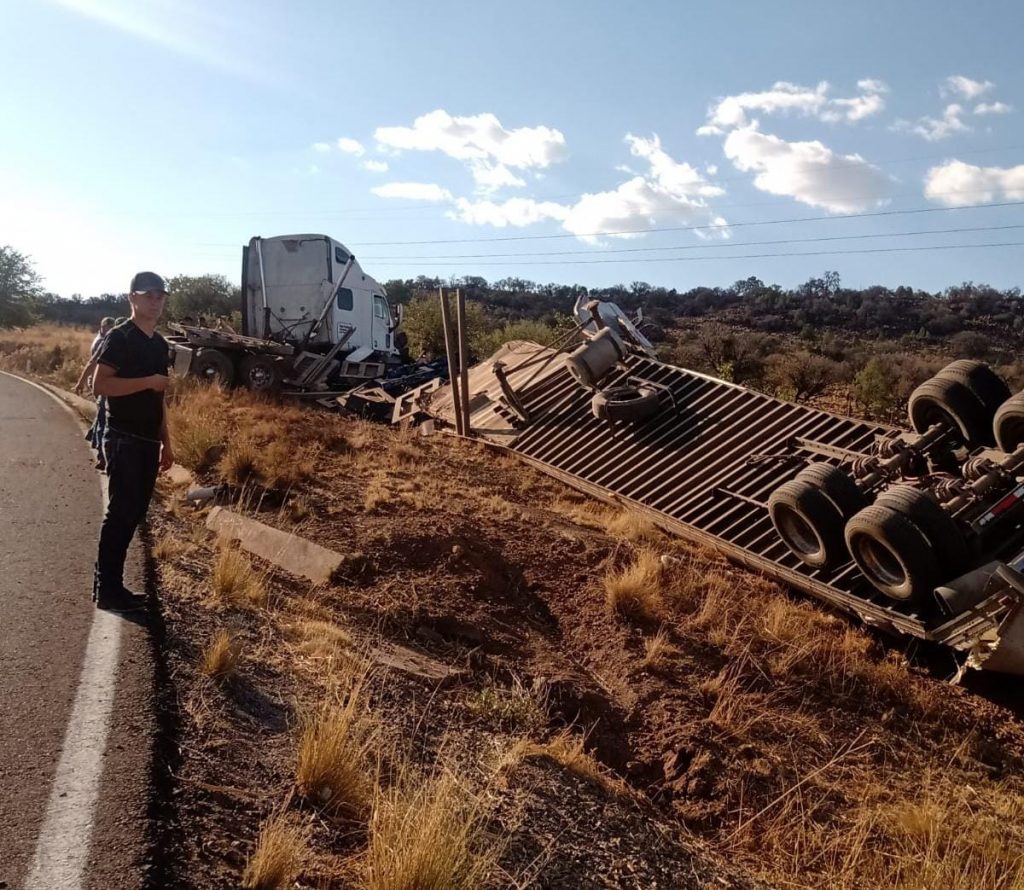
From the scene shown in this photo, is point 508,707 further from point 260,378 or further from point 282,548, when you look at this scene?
point 260,378

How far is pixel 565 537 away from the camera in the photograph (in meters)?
8.78

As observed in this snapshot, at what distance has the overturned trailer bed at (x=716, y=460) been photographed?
6215 millimetres

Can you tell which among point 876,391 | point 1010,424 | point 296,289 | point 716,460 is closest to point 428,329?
point 296,289

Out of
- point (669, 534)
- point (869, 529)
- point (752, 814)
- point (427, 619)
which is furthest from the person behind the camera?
point (669, 534)

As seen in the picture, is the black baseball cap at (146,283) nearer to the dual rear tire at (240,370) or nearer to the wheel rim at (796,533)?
the wheel rim at (796,533)

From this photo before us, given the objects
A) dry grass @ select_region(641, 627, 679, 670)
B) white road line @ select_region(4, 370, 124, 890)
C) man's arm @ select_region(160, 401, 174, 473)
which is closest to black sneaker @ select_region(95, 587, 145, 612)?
white road line @ select_region(4, 370, 124, 890)

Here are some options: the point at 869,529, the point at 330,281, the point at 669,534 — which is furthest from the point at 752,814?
the point at 330,281

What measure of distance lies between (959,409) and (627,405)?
445 cm

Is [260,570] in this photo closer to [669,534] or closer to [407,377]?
[669,534]

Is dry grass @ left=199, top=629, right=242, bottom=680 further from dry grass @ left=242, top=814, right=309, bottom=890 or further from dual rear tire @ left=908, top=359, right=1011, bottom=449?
dual rear tire @ left=908, top=359, right=1011, bottom=449

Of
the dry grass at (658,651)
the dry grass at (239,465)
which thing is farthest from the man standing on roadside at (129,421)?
A: the dry grass at (239,465)

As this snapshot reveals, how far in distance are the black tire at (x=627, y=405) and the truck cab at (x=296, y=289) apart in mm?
10208

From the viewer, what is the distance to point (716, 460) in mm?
10195

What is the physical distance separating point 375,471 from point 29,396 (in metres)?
10.00
